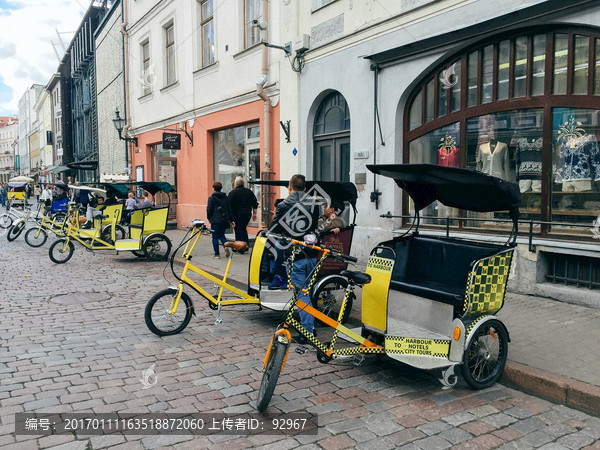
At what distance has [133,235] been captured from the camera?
11.8 m

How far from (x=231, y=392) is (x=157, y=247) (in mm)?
8096

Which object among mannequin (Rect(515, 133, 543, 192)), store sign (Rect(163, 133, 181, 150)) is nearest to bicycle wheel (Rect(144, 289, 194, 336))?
mannequin (Rect(515, 133, 543, 192))

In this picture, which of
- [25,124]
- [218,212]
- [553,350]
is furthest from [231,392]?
[25,124]

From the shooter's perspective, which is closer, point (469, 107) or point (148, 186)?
point (469, 107)

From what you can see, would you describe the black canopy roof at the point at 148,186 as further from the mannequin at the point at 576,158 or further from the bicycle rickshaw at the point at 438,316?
the mannequin at the point at 576,158

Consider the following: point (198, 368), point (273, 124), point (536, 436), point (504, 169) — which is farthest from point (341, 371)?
point (273, 124)

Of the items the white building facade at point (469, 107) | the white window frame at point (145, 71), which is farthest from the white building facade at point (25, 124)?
the white building facade at point (469, 107)

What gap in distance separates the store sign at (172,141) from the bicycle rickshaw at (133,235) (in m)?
5.05

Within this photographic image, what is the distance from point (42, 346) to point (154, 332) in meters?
1.12

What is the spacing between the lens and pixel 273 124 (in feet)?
42.0

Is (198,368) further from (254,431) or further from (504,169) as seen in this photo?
(504,169)

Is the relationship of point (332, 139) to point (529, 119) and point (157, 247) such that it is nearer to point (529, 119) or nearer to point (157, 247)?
point (529, 119)

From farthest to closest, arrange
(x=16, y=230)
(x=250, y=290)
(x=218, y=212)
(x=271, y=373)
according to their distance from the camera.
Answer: (x=16, y=230) → (x=218, y=212) → (x=250, y=290) → (x=271, y=373)

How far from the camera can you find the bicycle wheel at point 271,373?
3.69 m
